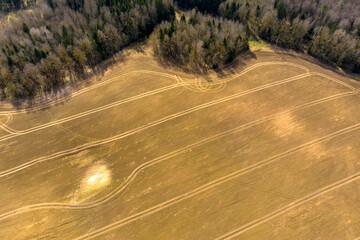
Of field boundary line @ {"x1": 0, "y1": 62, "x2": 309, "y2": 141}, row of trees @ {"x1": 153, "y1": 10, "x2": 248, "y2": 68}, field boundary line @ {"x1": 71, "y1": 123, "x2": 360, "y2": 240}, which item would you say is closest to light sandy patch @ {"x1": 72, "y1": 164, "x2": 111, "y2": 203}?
field boundary line @ {"x1": 71, "y1": 123, "x2": 360, "y2": 240}

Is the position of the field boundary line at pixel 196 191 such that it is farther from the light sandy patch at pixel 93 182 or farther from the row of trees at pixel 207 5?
the row of trees at pixel 207 5

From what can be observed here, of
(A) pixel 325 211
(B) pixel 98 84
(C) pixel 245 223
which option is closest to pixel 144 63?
(B) pixel 98 84

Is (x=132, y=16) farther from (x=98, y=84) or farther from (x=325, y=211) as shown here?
(x=325, y=211)

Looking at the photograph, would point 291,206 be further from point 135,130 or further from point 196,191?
point 135,130

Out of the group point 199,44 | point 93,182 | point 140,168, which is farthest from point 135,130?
point 199,44

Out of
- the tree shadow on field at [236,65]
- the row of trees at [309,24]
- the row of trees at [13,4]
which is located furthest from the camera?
the row of trees at [13,4]

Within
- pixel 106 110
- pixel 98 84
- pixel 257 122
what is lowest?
pixel 257 122

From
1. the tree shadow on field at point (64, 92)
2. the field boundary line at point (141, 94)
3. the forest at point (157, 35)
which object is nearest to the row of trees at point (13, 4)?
the forest at point (157, 35)
